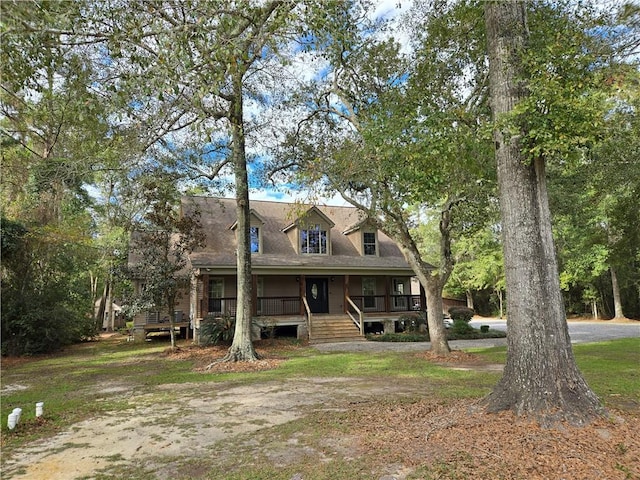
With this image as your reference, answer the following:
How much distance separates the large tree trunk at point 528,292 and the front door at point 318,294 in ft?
51.5

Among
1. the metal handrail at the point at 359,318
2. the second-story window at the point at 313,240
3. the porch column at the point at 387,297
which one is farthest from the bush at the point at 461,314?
the second-story window at the point at 313,240

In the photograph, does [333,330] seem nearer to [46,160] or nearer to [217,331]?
[217,331]

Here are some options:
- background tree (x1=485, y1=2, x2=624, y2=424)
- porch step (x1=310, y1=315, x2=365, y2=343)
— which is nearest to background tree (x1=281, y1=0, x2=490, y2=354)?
background tree (x1=485, y1=2, x2=624, y2=424)

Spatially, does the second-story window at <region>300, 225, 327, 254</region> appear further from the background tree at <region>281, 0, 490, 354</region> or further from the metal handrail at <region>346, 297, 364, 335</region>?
the background tree at <region>281, 0, 490, 354</region>

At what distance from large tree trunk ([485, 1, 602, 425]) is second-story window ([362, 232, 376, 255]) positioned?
16.5 m

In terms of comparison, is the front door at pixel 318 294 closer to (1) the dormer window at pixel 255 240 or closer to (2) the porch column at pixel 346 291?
(2) the porch column at pixel 346 291

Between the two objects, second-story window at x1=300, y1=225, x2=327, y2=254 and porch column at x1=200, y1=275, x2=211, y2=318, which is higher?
second-story window at x1=300, y1=225, x2=327, y2=254

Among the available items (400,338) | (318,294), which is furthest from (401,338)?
(318,294)

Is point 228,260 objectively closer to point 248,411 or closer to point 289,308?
point 289,308

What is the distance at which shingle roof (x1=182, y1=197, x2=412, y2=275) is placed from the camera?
17.9m

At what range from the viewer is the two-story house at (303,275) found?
17.9 meters

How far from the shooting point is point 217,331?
15430 mm

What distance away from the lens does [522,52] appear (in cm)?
505

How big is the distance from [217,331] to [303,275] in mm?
4884
